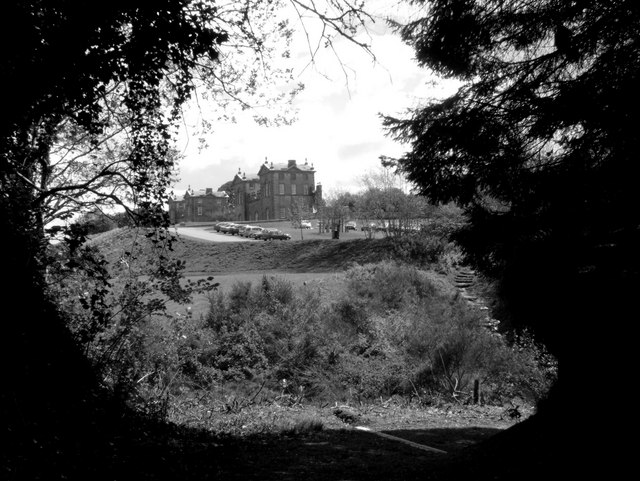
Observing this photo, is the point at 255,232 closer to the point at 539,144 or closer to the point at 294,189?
the point at 294,189

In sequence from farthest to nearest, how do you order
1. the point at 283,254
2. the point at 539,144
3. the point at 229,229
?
the point at 229,229 < the point at 283,254 < the point at 539,144

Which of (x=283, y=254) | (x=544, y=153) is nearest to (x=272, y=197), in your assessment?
(x=283, y=254)

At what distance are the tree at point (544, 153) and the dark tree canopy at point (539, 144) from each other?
2 centimetres

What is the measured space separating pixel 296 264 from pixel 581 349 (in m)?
32.7

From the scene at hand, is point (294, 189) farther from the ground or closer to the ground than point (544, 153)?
farther from the ground

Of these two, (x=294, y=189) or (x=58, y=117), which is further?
(x=294, y=189)

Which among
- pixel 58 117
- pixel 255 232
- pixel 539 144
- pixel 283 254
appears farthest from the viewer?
pixel 255 232

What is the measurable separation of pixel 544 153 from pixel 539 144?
0.41m

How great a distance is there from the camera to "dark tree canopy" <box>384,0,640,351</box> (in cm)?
706

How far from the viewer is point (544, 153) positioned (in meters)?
9.23

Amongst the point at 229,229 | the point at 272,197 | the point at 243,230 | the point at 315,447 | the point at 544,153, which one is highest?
the point at 272,197

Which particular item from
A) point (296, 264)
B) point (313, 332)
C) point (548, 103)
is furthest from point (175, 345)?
point (296, 264)

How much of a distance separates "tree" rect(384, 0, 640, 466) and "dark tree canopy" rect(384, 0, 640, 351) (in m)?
0.02

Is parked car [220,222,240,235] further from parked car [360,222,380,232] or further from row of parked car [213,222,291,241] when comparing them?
parked car [360,222,380,232]
